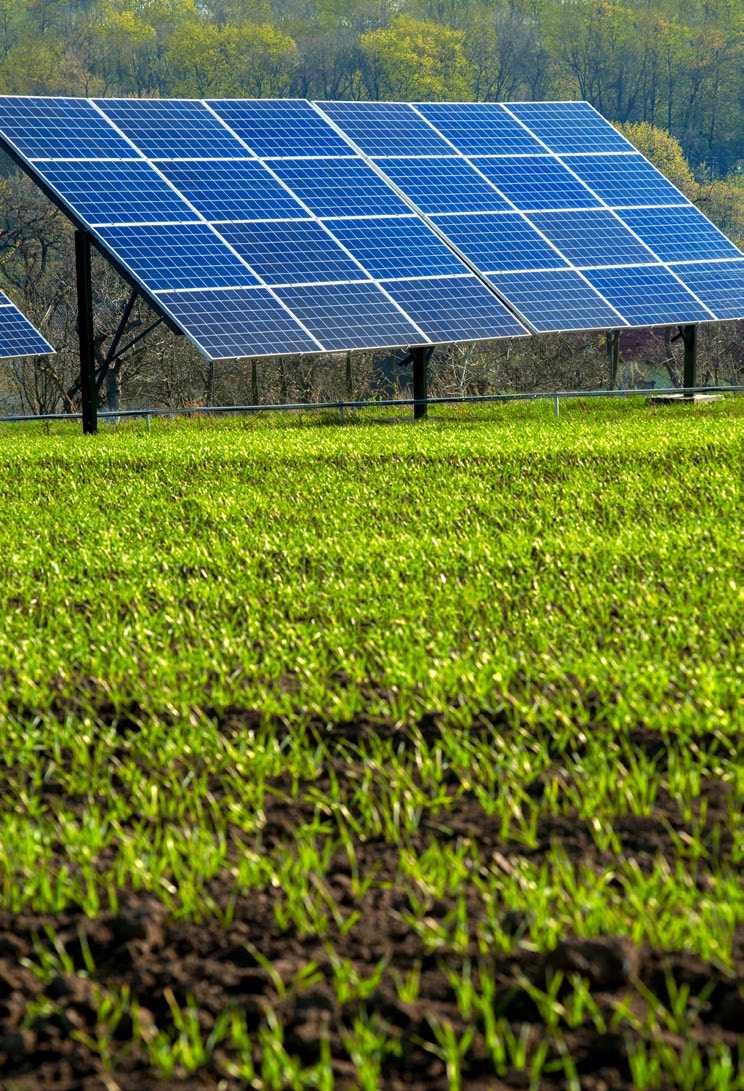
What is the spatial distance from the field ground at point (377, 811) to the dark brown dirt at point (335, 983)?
10 millimetres

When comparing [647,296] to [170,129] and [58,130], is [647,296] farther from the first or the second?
[58,130]

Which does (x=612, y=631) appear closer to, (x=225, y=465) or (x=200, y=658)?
(x=200, y=658)

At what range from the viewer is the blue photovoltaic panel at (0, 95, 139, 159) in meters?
22.6

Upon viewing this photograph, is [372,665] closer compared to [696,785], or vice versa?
[696,785]

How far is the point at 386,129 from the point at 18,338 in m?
8.49

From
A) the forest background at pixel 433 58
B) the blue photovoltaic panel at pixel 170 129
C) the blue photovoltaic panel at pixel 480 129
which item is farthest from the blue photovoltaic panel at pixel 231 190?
the forest background at pixel 433 58

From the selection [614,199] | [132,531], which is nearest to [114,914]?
[132,531]

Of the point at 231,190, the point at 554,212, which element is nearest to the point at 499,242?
the point at 554,212

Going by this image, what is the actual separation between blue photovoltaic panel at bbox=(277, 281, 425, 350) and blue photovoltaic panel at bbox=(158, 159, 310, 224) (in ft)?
7.37

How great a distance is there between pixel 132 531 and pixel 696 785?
291 inches

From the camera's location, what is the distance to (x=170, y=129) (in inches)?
981

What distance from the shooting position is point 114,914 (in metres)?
4.16

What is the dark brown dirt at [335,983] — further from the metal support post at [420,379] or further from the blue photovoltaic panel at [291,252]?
the metal support post at [420,379]

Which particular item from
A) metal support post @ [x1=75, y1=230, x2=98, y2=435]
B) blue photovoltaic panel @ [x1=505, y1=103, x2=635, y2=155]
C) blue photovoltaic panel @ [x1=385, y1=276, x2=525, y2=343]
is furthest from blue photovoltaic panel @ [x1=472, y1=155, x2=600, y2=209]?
metal support post @ [x1=75, y1=230, x2=98, y2=435]
